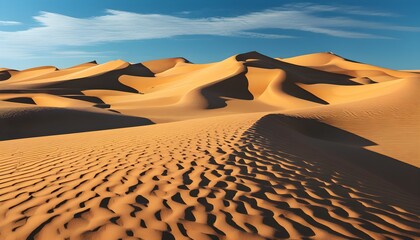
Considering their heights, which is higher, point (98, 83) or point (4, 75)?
point (98, 83)

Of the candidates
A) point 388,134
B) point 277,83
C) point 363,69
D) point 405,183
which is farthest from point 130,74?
point 405,183

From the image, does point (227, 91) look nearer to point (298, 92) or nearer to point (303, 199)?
point (298, 92)

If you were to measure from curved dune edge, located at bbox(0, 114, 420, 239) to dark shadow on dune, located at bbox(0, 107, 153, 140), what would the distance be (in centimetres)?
1222

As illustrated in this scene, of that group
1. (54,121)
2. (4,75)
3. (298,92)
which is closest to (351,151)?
(54,121)

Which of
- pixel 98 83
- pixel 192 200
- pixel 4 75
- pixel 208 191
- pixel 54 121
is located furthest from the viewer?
pixel 4 75

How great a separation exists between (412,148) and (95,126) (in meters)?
15.7

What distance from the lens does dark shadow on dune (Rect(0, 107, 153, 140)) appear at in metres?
18.0

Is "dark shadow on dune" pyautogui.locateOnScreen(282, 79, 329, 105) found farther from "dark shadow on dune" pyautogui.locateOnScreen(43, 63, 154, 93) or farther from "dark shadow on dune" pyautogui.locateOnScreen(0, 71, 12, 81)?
"dark shadow on dune" pyautogui.locateOnScreen(0, 71, 12, 81)

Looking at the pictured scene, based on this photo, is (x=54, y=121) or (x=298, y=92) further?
(x=298, y=92)

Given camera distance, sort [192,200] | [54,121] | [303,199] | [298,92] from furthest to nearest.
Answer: [298,92]
[54,121]
[303,199]
[192,200]

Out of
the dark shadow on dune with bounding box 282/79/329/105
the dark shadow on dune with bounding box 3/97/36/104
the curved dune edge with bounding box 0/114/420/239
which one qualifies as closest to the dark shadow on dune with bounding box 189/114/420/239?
the curved dune edge with bounding box 0/114/420/239

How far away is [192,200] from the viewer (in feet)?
14.0

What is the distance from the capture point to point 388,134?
15.4 m

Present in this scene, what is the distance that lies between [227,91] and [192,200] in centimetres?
3622
